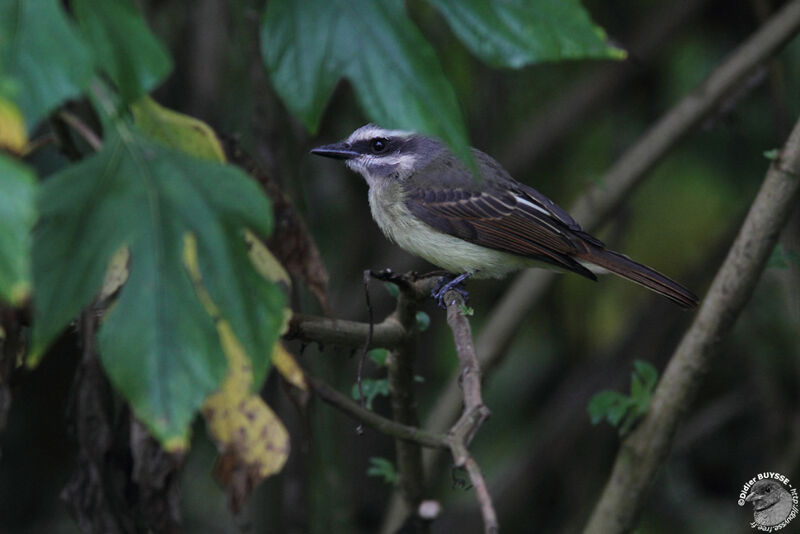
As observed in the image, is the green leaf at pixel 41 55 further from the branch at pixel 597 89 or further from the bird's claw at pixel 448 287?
the branch at pixel 597 89

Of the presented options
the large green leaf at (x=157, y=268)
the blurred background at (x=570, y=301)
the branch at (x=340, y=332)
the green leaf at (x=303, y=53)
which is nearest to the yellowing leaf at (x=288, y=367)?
the branch at (x=340, y=332)

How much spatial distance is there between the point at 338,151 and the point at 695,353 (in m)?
1.66

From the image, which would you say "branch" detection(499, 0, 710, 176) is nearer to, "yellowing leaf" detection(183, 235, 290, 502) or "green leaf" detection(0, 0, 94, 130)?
"yellowing leaf" detection(183, 235, 290, 502)

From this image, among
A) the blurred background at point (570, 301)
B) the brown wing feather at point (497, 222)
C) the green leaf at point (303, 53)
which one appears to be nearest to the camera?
the green leaf at point (303, 53)

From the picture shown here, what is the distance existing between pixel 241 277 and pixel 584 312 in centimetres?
Answer: 377

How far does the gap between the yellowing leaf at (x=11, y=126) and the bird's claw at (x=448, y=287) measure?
213 cm

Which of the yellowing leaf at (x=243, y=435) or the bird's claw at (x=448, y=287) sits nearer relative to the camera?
the yellowing leaf at (x=243, y=435)

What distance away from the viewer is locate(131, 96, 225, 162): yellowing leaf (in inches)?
72.1

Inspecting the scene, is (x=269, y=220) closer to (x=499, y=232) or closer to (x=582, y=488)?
(x=499, y=232)

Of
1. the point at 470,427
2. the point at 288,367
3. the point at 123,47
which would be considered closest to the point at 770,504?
the point at 470,427

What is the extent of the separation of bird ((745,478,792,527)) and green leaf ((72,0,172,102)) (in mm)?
2475

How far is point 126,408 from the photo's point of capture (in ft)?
6.57

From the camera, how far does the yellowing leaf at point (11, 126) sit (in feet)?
3.77

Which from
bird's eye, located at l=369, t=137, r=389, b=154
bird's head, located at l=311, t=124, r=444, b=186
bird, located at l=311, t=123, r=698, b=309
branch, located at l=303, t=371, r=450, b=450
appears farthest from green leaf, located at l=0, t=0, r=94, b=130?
bird's eye, located at l=369, t=137, r=389, b=154
